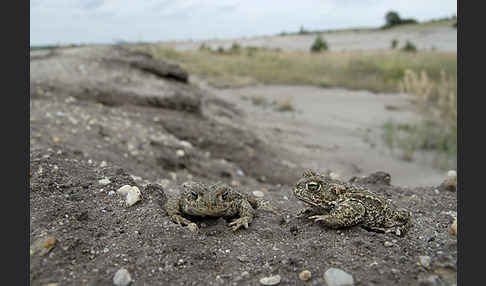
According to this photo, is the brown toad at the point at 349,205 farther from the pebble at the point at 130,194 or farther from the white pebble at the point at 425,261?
the pebble at the point at 130,194

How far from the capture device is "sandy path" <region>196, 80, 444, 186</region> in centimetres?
952

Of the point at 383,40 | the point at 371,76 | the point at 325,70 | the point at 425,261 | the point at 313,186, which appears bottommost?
the point at 425,261

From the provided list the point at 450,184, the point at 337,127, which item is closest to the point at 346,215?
the point at 450,184

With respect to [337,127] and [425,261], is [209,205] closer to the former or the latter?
[425,261]

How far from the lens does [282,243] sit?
117 inches

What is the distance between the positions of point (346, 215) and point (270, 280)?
2.66ft

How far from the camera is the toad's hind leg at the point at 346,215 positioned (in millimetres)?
2879

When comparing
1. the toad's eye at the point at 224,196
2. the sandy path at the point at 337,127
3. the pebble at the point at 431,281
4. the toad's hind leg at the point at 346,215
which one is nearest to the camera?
the pebble at the point at 431,281

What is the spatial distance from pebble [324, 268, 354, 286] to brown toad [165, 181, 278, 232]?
0.92 m

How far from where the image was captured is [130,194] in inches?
132

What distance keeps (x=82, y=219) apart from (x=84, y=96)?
7.02 m

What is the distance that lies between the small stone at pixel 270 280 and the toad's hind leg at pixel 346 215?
69 cm

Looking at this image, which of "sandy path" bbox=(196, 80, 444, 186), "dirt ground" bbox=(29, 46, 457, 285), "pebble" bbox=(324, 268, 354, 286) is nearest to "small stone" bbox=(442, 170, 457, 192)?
"dirt ground" bbox=(29, 46, 457, 285)

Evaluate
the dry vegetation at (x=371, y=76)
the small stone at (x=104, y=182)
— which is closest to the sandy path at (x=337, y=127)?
the dry vegetation at (x=371, y=76)
